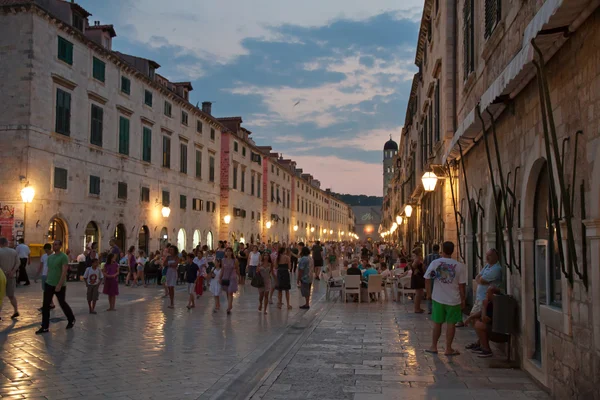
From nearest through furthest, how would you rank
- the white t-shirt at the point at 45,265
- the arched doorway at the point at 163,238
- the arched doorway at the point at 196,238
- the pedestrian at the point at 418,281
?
1. the white t-shirt at the point at 45,265
2. the pedestrian at the point at 418,281
3. the arched doorway at the point at 163,238
4. the arched doorway at the point at 196,238

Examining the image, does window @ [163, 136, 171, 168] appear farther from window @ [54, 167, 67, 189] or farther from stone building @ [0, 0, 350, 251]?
window @ [54, 167, 67, 189]

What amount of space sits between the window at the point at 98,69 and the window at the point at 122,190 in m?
5.34

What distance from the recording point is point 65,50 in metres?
25.6

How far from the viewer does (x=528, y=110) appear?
26.1 feet

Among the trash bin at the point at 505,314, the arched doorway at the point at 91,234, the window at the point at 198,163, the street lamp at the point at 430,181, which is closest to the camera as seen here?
the trash bin at the point at 505,314

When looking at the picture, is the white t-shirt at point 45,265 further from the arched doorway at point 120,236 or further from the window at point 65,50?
the arched doorway at point 120,236

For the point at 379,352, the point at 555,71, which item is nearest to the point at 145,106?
the point at 379,352

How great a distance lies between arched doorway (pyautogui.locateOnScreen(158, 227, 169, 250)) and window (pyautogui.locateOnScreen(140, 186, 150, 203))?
2352mm

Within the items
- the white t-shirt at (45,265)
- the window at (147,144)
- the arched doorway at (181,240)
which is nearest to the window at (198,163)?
the arched doorway at (181,240)

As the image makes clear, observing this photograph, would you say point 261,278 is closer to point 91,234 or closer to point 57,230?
point 57,230

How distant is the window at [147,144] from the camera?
3378cm

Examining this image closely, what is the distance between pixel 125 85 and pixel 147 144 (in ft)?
13.0

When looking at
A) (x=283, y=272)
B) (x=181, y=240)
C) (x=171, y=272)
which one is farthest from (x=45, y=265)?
(x=181, y=240)

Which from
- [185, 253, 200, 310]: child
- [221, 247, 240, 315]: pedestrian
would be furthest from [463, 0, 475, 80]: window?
[185, 253, 200, 310]: child
